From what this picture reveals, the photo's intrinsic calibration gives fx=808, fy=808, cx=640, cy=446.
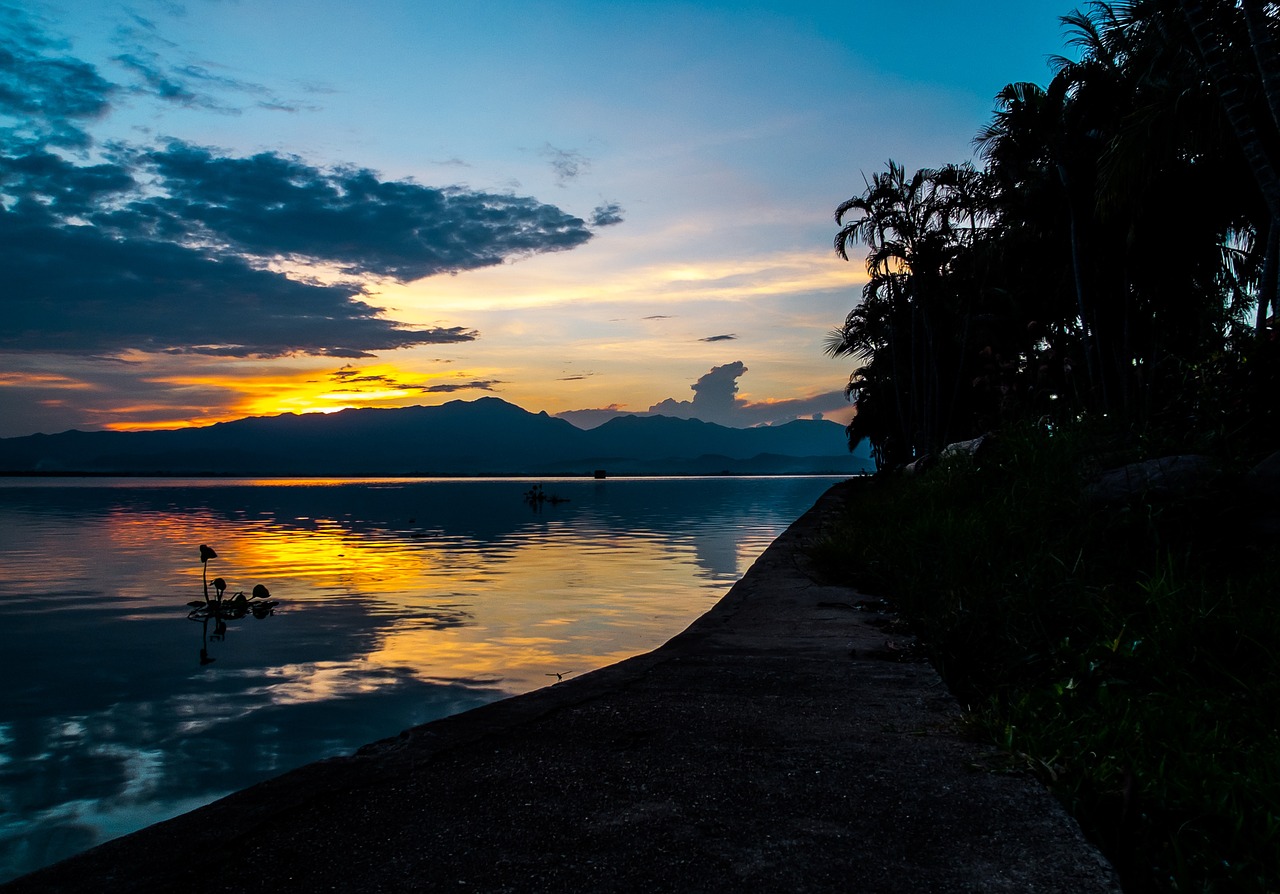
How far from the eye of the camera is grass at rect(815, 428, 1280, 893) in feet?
8.51

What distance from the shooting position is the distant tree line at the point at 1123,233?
9.54 metres

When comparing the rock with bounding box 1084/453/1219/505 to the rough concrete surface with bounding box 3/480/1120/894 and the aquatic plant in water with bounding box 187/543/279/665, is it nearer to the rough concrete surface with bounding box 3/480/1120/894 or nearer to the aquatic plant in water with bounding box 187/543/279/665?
the rough concrete surface with bounding box 3/480/1120/894

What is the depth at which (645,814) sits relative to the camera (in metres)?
2.67

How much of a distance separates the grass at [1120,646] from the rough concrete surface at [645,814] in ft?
0.83

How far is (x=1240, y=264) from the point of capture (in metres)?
20.6

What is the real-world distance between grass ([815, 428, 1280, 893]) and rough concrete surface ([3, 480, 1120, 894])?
0.83 ft

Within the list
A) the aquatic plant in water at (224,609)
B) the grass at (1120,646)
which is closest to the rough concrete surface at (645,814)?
the grass at (1120,646)

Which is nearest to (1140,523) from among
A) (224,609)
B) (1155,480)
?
(1155,480)

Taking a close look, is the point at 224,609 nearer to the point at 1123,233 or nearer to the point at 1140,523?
the point at 1140,523

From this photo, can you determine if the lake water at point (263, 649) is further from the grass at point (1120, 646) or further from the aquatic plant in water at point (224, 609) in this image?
the grass at point (1120, 646)

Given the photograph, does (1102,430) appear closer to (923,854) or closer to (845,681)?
(845,681)

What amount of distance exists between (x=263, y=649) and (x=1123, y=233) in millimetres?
19893

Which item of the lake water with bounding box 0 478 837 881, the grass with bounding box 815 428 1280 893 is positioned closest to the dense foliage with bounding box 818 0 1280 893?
the grass with bounding box 815 428 1280 893

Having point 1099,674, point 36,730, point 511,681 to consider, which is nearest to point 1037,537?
point 1099,674
